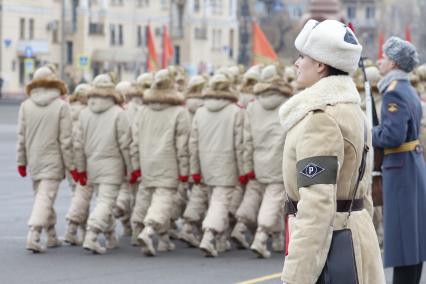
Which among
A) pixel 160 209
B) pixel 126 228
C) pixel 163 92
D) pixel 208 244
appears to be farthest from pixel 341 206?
pixel 126 228

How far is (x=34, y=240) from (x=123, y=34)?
264 ft

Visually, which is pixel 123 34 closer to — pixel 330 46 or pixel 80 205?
pixel 80 205

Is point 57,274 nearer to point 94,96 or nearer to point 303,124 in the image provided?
point 94,96

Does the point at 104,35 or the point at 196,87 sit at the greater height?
the point at 196,87

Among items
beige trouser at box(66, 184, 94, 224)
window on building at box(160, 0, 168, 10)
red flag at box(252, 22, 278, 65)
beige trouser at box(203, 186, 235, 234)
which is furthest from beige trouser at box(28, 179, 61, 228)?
window on building at box(160, 0, 168, 10)

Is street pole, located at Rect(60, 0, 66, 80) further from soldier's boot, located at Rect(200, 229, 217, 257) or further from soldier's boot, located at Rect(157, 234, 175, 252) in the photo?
soldier's boot, located at Rect(200, 229, 217, 257)

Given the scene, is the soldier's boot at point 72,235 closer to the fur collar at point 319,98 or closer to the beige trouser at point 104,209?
the beige trouser at point 104,209

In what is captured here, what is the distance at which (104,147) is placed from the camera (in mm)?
14812

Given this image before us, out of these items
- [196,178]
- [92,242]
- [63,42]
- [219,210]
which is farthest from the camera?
[63,42]

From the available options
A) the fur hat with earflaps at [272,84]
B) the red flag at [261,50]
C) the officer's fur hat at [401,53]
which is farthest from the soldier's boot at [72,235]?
the red flag at [261,50]

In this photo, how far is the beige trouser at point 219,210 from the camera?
14312mm

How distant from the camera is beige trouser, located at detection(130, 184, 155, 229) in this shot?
14.8 metres

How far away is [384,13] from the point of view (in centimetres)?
13662

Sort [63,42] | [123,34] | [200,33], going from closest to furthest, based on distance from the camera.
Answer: [63,42], [123,34], [200,33]
